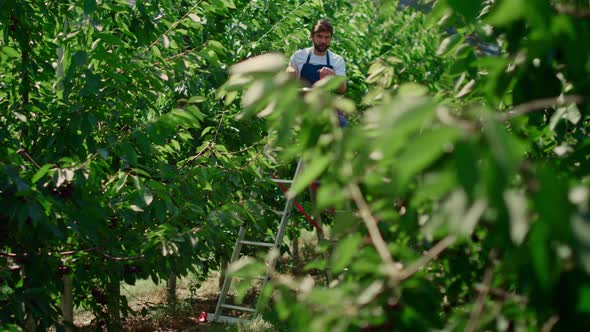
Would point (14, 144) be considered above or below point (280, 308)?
below

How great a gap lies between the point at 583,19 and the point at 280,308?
0.80 m

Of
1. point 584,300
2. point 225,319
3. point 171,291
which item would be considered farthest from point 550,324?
point 171,291

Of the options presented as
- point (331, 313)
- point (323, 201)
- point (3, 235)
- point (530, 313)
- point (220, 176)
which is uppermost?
point (323, 201)

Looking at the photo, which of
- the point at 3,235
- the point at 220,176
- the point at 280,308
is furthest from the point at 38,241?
the point at 280,308

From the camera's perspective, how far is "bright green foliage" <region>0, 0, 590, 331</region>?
39.2 inches

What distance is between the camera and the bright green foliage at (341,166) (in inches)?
39.2

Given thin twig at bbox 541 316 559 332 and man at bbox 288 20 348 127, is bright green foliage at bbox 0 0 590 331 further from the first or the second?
man at bbox 288 20 348 127

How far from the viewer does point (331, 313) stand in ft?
4.06

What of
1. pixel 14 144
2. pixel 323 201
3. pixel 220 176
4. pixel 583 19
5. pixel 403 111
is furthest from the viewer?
pixel 220 176

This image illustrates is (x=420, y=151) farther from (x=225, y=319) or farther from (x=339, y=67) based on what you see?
(x=225, y=319)

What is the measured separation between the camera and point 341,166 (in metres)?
1.22

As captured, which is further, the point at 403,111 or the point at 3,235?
the point at 3,235

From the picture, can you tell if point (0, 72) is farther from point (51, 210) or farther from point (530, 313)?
point (530, 313)

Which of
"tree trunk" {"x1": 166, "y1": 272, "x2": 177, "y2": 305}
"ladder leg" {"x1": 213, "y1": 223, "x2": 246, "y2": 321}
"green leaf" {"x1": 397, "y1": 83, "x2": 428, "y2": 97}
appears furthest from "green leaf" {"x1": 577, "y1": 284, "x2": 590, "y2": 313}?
"tree trunk" {"x1": 166, "y1": 272, "x2": 177, "y2": 305}
